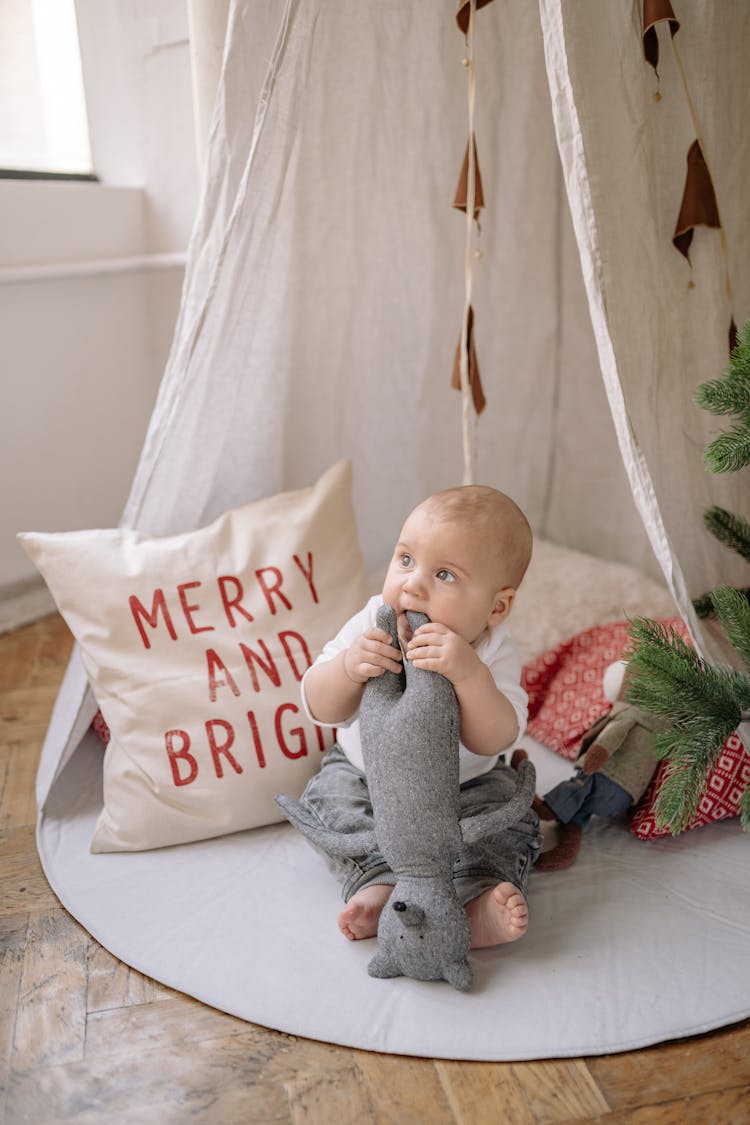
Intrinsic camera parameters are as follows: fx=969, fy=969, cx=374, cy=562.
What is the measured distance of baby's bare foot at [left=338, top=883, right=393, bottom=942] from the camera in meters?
1.21

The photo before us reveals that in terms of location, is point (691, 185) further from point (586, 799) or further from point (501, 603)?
point (586, 799)

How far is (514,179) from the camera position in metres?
1.98

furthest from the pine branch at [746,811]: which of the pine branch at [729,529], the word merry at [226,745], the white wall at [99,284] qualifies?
the white wall at [99,284]

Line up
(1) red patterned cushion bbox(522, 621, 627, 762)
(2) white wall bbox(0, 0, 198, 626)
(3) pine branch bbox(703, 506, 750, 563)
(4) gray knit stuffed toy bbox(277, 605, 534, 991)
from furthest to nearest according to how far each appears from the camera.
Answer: (2) white wall bbox(0, 0, 198, 626) → (1) red patterned cushion bbox(522, 621, 627, 762) → (3) pine branch bbox(703, 506, 750, 563) → (4) gray knit stuffed toy bbox(277, 605, 534, 991)

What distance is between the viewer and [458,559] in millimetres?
1193

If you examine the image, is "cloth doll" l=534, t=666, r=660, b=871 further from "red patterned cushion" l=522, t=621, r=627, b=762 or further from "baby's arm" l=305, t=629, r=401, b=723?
"baby's arm" l=305, t=629, r=401, b=723

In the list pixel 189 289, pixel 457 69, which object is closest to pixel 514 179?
pixel 457 69

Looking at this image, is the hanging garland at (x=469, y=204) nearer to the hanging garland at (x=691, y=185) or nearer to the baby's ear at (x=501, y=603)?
the hanging garland at (x=691, y=185)

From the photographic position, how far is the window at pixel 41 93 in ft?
7.86

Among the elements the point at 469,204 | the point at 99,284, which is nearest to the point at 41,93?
the point at 99,284

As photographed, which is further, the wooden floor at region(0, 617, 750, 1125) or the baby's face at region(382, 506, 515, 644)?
the baby's face at region(382, 506, 515, 644)

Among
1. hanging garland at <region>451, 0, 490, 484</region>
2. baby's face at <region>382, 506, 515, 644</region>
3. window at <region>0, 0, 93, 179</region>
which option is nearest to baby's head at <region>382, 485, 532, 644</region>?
baby's face at <region>382, 506, 515, 644</region>

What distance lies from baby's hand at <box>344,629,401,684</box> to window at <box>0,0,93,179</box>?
1783mm

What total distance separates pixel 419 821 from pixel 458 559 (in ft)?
1.04
